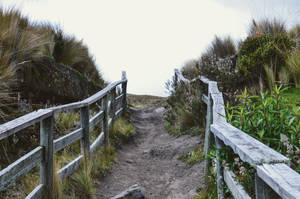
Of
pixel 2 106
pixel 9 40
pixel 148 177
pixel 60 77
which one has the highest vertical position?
pixel 9 40

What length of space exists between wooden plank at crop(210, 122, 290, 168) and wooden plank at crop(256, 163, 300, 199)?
0.05 meters

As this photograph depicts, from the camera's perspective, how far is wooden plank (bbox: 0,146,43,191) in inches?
99.3

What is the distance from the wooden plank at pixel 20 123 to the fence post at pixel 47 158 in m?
0.12

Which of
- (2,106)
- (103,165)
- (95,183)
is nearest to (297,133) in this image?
(95,183)

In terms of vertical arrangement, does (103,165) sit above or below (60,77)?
below

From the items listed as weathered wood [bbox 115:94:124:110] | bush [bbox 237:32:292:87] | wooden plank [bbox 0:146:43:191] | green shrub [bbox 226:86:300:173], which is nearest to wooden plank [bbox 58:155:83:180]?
wooden plank [bbox 0:146:43:191]

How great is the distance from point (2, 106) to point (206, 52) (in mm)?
8783

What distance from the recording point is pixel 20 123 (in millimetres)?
2723

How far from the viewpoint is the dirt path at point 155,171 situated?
4648 mm

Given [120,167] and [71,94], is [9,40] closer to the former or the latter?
[71,94]

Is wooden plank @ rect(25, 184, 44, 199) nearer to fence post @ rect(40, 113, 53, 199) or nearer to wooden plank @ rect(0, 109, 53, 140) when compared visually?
fence post @ rect(40, 113, 53, 199)

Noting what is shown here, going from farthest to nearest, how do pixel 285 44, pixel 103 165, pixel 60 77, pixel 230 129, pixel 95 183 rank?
pixel 285 44 < pixel 60 77 < pixel 103 165 < pixel 95 183 < pixel 230 129

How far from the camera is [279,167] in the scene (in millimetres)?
1495

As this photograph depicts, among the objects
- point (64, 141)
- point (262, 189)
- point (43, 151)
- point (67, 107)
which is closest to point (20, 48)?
point (67, 107)
